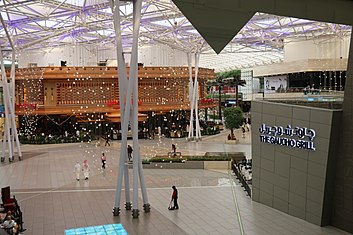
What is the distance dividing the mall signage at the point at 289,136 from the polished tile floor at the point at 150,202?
7.14 feet

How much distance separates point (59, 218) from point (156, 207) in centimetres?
306

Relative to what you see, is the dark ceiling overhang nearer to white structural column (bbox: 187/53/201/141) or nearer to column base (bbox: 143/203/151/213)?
column base (bbox: 143/203/151/213)

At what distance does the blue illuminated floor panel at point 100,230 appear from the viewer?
10727 mm

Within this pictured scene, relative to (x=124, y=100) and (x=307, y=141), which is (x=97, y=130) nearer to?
(x=124, y=100)

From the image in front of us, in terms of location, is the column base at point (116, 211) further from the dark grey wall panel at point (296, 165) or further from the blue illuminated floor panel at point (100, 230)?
the dark grey wall panel at point (296, 165)

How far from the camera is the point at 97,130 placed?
36094mm

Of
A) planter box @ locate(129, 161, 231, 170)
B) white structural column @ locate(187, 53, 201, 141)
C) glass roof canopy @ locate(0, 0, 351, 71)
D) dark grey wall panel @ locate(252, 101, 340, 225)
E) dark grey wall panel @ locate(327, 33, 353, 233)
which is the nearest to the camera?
dark grey wall panel @ locate(327, 33, 353, 233)

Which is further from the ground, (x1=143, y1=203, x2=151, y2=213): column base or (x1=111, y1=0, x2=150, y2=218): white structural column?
(x1=111, y1=0, x2=150, y2=218): white structural column

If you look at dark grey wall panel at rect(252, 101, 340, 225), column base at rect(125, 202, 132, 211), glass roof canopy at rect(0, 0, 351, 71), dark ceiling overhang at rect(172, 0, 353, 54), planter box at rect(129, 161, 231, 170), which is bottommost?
planter box at rect(129, 161, 231, 170)

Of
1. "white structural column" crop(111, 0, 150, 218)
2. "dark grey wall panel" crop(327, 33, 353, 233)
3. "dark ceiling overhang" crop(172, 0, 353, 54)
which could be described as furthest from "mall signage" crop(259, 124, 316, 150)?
"dark ceiling overhang" crop(172, 0, 353, 54)

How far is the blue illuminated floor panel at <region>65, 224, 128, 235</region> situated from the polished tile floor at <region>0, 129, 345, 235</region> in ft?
0.81

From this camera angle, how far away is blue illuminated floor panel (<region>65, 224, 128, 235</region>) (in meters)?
10.7

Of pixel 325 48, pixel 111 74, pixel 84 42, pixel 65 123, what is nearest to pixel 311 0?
pixel 111 74

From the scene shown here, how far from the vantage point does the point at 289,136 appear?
41.3ft
